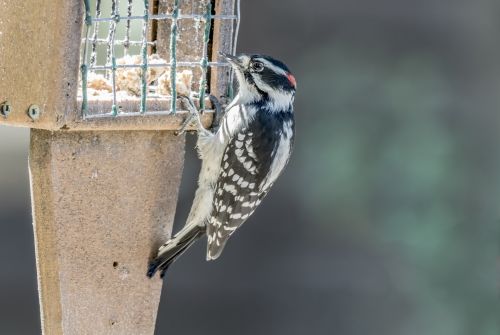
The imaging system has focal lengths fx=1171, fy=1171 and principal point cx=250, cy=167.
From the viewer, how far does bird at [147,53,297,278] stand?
4.39 m

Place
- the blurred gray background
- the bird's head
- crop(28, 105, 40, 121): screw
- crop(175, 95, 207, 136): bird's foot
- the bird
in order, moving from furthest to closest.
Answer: the blurred gray background < the bird's head < the bird < crop(175, 95, 207, 136): bird's foot < crop(28, 105, 40, 121): screw

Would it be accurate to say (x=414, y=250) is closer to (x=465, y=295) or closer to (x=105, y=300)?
(x=465, y=295)

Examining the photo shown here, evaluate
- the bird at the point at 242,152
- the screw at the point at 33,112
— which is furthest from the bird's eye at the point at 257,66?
the screw at the point at 33,112

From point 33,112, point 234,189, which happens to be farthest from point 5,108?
point 234,189

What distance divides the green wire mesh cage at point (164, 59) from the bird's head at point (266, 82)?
173mm

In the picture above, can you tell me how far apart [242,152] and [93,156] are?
0.78 m

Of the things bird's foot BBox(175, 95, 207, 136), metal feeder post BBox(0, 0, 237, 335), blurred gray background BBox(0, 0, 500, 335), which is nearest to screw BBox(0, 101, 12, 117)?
metal feeder post BBox(0, 0, 237, 335)

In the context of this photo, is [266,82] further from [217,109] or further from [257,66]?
[217,109]

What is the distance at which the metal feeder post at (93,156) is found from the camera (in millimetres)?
3500

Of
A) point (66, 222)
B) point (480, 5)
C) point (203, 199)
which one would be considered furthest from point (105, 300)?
point (480, 5)

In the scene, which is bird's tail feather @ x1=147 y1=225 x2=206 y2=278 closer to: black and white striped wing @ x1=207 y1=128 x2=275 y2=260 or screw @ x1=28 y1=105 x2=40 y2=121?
black and white striped wing @ x1=207 y1=128 x2=275 y2=260

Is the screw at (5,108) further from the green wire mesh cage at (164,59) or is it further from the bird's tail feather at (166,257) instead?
the bird's tail feather at (166,257)

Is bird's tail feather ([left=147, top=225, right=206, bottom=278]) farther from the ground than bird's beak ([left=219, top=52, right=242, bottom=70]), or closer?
closer

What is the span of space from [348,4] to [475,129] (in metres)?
1.19
